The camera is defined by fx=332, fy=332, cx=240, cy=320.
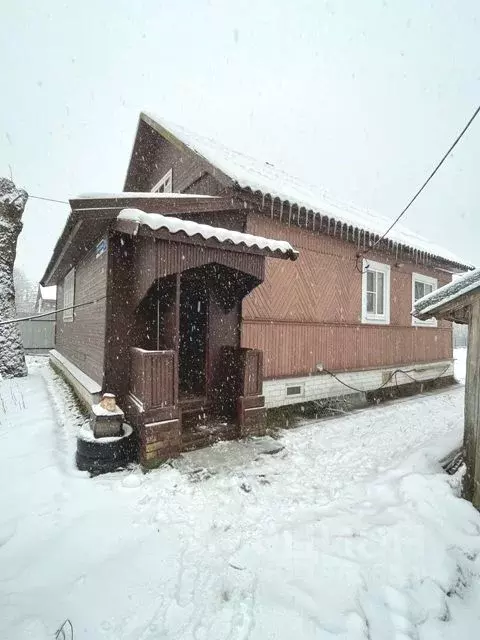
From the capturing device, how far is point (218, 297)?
6020 millimetres

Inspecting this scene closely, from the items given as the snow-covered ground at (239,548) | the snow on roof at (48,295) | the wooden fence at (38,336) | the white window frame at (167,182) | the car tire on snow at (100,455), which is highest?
the white window frame at (167,182)

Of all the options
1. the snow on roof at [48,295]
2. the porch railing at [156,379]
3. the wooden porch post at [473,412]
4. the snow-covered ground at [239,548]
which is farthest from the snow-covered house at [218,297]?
the snow on roof at [48,295]

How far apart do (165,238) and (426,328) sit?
9.84 meters

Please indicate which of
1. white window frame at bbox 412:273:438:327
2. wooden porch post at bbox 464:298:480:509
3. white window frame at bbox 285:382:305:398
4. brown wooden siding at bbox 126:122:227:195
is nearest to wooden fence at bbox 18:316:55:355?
brown wooden siding at bbox 126:122:227:195

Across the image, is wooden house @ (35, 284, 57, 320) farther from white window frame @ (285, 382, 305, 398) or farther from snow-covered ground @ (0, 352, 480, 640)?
snow-covered ground @ (0, 352, 480, 640)

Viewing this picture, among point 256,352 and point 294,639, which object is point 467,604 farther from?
point 256,352

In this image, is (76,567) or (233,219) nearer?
(76,567)

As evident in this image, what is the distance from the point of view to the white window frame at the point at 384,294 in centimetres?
874

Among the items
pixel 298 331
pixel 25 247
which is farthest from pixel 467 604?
pixel 25 247

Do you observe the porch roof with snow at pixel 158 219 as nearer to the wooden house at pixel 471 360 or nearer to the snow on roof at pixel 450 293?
the snow on roof at pixel 450 293

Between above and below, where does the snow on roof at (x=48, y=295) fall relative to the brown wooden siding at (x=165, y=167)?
below

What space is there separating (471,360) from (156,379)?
12.9 ft

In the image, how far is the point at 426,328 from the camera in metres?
11.0

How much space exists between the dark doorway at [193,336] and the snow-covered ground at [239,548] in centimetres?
205
